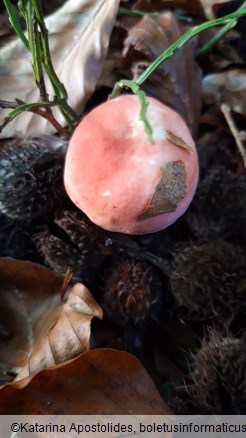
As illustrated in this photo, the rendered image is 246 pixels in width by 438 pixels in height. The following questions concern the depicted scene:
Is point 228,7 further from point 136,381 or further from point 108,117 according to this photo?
point 136,381

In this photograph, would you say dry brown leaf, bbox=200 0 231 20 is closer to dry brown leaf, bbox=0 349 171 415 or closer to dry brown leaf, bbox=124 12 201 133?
dry brown leaf, bbox=124 12 201 133

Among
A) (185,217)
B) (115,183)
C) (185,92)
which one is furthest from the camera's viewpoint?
(185,92)

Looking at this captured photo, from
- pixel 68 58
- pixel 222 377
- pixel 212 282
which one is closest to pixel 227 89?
pixel 68 58

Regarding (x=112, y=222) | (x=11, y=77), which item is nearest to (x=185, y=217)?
(x=112, y=222)

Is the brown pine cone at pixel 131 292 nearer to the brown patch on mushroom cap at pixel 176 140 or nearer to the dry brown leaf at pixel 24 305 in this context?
the dry brown leaf at pixel 24 305

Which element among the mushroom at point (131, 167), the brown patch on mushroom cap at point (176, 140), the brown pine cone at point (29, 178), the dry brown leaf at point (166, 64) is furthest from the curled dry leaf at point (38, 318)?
the dry brown leaf at point (166, 64)

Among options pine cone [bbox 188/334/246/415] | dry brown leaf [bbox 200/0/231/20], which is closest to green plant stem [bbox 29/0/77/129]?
dry brown leaf [bbox 200/0/231/20]
